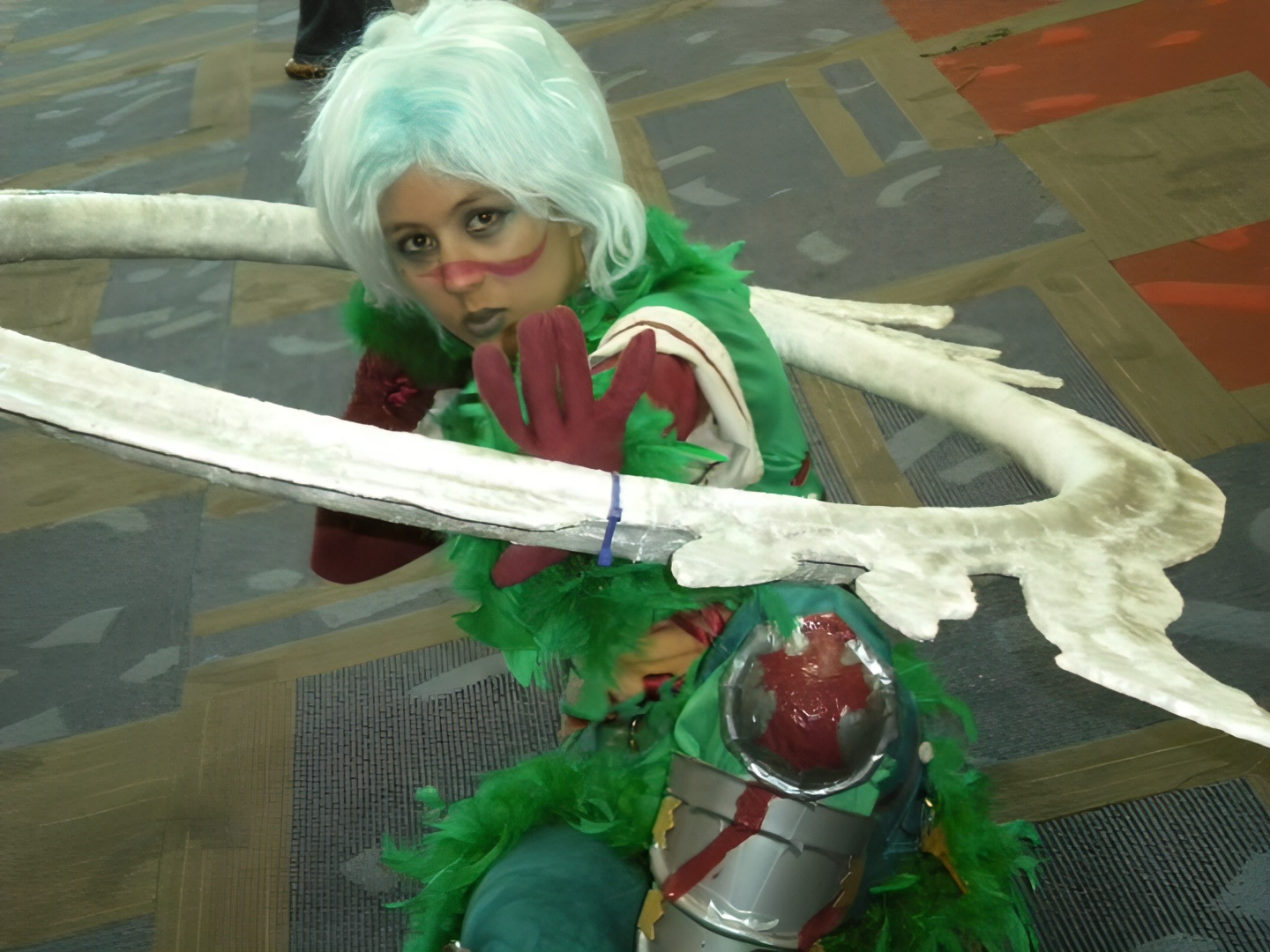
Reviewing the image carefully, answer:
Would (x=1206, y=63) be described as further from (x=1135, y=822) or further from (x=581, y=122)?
(x=581, y=122)

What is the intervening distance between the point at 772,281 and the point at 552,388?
1287 mm

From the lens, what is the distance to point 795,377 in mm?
1765

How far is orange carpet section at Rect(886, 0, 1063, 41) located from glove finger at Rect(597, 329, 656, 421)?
6.37 ft

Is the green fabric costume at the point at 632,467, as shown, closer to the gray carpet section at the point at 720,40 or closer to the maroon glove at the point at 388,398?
the maroon glove at the point at 388,398

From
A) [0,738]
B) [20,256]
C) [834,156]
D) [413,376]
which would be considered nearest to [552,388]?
[413,376]

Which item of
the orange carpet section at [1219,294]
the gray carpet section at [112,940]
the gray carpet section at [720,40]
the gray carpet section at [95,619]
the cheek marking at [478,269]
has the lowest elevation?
the gray carpet section at [95,619]

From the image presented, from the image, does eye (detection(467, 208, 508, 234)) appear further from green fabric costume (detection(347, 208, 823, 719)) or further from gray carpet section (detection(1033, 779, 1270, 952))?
gray carpet section (detection(1033, 779, 1270, 952))

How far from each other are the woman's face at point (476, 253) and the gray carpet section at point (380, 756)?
593 mm

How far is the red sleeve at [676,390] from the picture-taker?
744mm

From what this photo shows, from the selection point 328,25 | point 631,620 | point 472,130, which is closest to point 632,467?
point 631,620

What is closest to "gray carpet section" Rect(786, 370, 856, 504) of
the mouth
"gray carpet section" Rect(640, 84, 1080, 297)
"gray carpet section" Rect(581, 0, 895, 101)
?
"gray carpet section" Rect(640, 84, 1080, 297)

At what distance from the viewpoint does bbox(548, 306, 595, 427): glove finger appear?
2.15 feet

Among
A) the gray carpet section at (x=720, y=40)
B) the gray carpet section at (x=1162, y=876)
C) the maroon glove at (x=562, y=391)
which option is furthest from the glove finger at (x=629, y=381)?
the gray carpet section at (x=720, y=40)

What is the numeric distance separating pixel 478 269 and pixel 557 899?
429 millimetres
